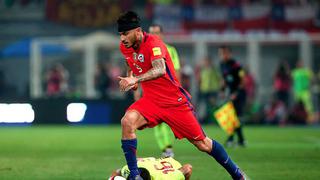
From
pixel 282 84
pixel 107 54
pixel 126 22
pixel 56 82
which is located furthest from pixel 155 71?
pixel 107 54

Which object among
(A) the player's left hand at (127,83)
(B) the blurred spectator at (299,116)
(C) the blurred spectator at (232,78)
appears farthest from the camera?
(B) the blurred spectator at (299,116)

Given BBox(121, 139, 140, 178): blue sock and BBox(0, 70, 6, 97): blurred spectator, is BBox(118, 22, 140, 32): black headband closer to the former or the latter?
BBox(121, 139, 140, 178): blue sock

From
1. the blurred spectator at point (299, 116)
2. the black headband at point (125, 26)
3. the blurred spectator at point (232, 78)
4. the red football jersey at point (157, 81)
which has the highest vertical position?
the black headband at point (125, 26)

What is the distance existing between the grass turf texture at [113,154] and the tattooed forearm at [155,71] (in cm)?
267

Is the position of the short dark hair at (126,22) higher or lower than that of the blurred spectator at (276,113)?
higher

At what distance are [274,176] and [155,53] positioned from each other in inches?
134

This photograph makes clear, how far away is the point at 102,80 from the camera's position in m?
35.5

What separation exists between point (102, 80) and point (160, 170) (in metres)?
23.6

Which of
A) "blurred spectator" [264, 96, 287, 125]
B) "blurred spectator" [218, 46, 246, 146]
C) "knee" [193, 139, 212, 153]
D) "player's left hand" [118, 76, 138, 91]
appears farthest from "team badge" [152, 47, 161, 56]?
"blurred spectator" [264, 96, 287, 125]

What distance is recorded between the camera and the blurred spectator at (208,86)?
34031mm

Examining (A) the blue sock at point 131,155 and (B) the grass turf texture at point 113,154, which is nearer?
(A) the blue sock at point 131,155

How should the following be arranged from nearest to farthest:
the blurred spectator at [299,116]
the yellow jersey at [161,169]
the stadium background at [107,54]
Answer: the yellow jersey at [161,169] < the stadium background at [107,54] < the blurred spectator at [299,116]

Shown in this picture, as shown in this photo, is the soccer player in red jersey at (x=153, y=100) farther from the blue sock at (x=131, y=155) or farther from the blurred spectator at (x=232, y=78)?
the blurred spectator at (x=232, y=78)

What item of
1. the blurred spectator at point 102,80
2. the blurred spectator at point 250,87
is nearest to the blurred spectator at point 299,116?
the blurred spectator at point 250,87
